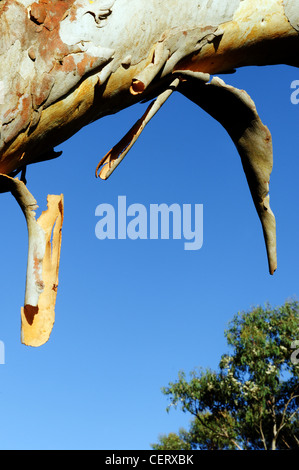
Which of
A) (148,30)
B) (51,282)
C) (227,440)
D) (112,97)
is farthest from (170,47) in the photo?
(227,440)

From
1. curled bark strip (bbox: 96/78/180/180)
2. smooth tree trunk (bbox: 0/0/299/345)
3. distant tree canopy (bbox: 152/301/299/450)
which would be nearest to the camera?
smooth tree trunk (bbox: 0/0/299/345)

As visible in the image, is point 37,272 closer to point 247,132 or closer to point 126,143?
point 126,143

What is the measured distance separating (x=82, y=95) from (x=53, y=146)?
0.58 feet

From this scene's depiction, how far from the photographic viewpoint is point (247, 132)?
6.02 ft

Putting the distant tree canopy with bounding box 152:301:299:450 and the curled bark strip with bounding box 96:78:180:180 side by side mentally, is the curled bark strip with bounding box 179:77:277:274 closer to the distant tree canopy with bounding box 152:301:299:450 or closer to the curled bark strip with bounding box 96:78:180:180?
the curled bark strip with bounding box 96:78:180:180

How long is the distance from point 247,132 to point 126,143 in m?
0.42

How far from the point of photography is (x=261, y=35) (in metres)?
1.78

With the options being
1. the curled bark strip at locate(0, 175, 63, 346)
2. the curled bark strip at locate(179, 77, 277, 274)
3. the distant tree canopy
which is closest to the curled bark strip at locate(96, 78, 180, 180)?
the curled bark strip at locate(179, 77, 277, 274)

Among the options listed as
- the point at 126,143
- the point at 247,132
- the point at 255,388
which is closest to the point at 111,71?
the point at 126,143

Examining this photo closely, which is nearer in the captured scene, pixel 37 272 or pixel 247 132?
pixel 37 272

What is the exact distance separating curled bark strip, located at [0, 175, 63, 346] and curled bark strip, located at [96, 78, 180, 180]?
242 mm

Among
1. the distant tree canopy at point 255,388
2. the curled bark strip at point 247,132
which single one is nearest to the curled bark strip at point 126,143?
the curled bark strip at point 247,132

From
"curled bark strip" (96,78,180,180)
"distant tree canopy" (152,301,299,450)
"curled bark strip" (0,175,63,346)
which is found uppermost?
"distant tree canopy" (152,301,299,450)

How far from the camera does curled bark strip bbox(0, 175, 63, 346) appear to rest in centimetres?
146
